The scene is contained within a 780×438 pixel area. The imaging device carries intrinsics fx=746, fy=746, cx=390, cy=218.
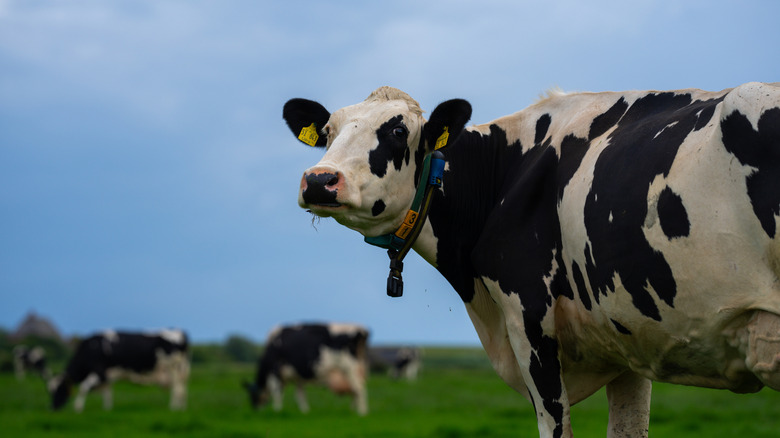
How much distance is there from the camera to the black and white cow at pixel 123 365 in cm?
2386

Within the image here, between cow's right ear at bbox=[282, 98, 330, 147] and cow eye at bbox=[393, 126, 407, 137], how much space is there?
81 centimetres

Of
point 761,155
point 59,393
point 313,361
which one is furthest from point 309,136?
point 59,393

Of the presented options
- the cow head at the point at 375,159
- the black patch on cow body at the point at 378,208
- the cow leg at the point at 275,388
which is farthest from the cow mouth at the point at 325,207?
the cow leg at the point at 275,388

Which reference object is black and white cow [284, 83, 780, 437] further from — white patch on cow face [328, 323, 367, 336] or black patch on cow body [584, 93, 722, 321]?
white patch on cow face [328, 323, 367, 336]

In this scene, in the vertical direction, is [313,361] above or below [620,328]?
below

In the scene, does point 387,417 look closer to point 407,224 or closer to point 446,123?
point 407,224

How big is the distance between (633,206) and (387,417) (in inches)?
664

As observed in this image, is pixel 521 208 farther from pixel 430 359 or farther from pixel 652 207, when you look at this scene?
pixel 430 359

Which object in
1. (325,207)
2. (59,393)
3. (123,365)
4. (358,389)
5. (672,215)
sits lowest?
(59,393)

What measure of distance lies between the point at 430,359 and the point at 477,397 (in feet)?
191

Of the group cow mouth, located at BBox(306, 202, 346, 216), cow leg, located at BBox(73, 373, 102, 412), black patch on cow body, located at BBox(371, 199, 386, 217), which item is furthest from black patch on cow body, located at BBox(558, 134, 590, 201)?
cow leg, located at BBox(73, 373, 102, 412)

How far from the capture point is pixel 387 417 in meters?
19.2

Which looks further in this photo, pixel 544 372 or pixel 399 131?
pixel 399 131

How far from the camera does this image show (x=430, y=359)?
81.8m
